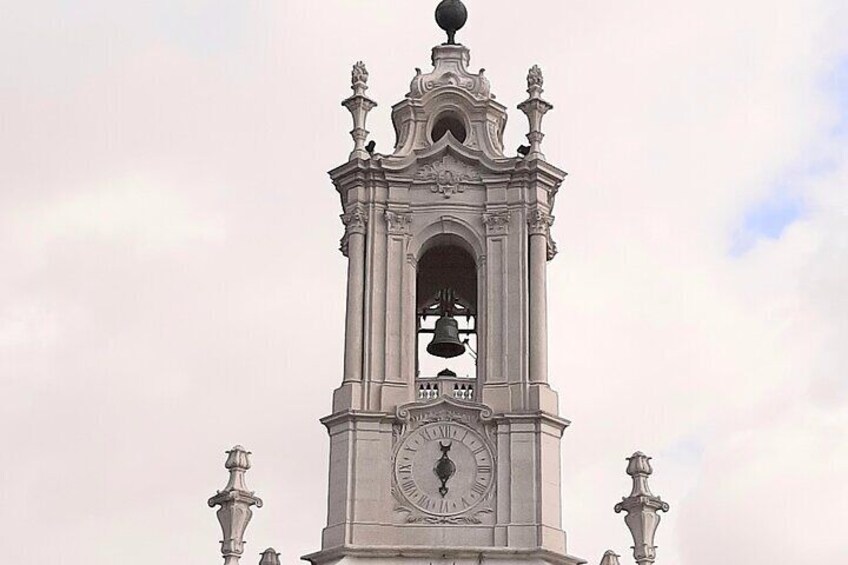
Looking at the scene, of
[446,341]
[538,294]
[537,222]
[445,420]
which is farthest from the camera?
[446,341]

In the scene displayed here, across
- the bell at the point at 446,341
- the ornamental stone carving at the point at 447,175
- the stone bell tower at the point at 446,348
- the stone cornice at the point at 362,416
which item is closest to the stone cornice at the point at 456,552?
the stone bell tower at the point at 446,348

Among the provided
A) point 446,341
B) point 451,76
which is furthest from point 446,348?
point 451,76

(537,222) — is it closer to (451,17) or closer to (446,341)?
(446,341)

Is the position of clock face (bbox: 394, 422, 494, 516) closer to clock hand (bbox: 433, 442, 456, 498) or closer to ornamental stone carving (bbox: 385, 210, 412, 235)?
clock hand (bbox: 433, 442, 456, 498)

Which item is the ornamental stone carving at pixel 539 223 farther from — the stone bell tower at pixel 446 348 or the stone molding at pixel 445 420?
the stone molding at pixel 445 420

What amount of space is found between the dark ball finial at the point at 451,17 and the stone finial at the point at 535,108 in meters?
2.50

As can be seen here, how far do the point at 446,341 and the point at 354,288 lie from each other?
2708mm

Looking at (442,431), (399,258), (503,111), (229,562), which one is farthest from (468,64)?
(229,562)

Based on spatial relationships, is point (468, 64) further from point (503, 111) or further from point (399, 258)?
point (399, 258)

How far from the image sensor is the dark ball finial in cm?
5269

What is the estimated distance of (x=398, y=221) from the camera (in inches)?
1944

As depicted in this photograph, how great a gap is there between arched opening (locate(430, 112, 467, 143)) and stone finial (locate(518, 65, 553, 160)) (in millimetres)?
1256

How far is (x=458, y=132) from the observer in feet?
167

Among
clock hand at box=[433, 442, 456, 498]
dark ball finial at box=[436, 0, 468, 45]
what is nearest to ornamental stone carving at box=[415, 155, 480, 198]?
dark ball finial at box=[436, 0, 468, 45]
